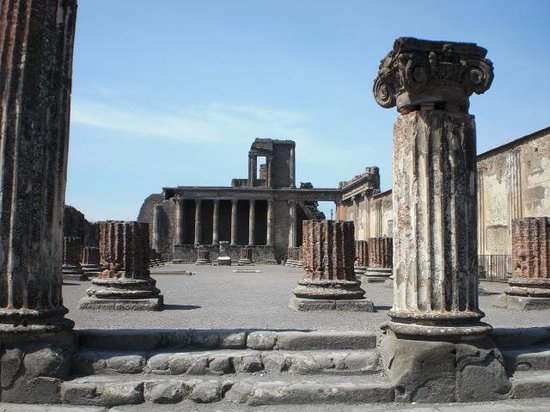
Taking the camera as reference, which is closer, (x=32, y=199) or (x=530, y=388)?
(x=530, y=388)

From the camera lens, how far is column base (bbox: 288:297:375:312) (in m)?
8.78

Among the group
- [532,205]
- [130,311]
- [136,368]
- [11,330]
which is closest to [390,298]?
[130,311]

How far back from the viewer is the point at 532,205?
1817 cm

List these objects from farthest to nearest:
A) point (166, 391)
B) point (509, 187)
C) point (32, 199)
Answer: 1. point (509, 187)
2. point (32, 199)
3. point (166, 391)

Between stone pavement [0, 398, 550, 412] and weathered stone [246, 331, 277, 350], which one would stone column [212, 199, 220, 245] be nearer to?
weathered stone [246, 331, 277, 350]

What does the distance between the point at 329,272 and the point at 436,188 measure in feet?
15.6

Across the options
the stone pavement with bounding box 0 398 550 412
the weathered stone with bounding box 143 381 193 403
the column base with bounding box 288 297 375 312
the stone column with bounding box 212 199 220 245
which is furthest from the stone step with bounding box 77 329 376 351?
the stone column with bounding box 212 199 220 245

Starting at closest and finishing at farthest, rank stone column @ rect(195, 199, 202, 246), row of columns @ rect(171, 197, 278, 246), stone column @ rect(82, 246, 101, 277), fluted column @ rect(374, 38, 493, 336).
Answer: fluted column @ rect(374, 38, 493, 336)
stone column @ rect(82, 246, 101, 277)
row of columns @ rect(171, 197, 278, 246)
stone column @ rect(195, 199, 202, 246)

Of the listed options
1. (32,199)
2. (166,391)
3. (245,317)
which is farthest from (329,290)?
(32,199)

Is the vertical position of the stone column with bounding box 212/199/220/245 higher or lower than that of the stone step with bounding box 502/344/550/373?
higher

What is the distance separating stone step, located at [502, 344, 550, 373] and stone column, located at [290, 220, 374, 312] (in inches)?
158

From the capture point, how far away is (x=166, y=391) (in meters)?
4.32

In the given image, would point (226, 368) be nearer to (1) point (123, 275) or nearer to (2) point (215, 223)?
(1) point (123, 275)

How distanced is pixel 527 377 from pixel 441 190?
175 centimetres
